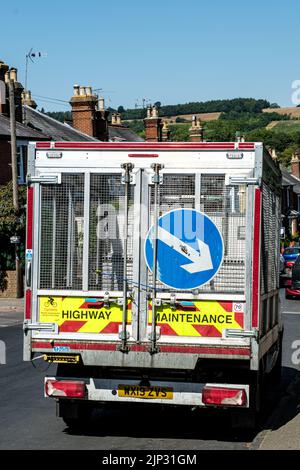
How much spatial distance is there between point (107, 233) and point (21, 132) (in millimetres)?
33447

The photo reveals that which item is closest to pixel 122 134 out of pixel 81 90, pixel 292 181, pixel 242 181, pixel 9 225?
pixel 81 90

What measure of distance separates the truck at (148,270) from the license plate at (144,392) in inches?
0.4

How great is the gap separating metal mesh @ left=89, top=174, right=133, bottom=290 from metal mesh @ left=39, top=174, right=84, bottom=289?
15cm

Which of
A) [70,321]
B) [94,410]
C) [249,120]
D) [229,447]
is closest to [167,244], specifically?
[70,321]

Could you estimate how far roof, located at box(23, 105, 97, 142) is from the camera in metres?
48.3

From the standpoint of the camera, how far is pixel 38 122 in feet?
164

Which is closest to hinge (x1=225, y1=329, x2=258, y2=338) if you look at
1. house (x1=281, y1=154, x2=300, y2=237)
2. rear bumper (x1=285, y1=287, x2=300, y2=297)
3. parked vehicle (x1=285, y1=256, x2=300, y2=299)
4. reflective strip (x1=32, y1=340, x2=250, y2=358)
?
reflective strip (x1=32, y1=340, x2=250, y2=358)

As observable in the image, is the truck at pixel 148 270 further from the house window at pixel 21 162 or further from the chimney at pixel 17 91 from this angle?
Answer: the chimney at pixel 17 91

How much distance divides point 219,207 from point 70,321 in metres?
2.09

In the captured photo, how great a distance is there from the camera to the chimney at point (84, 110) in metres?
51.8

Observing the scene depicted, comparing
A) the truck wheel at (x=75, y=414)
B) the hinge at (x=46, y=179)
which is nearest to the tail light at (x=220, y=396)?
the truck wheel at (x=75, y=414)

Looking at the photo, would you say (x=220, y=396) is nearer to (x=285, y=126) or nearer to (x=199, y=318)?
(x=199, y=318)

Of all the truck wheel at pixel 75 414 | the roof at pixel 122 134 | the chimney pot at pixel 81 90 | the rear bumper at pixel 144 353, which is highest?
the chimney pot at pixel 81 90
